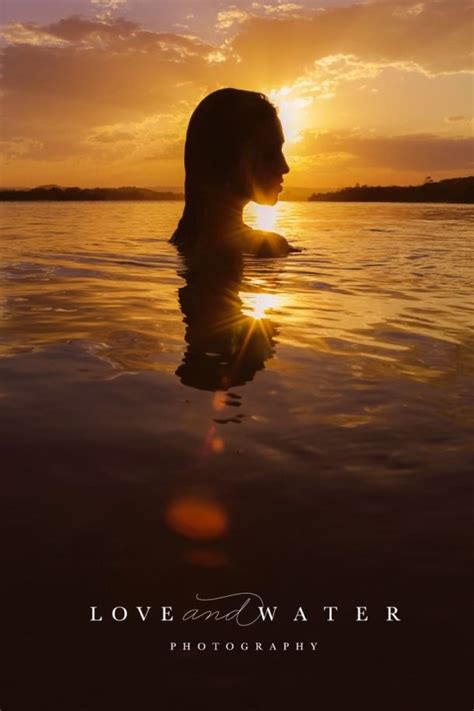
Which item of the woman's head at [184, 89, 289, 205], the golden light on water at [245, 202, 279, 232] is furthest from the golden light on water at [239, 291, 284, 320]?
the golden light on water at [245, 202, 279, 232]

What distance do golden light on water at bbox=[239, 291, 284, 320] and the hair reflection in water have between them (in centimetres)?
6

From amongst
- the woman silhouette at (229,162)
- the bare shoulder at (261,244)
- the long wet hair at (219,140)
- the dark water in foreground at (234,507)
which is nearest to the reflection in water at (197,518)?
the dark water in foreground at (234,507)

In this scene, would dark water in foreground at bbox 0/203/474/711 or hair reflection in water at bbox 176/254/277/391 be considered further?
hair reflection in water at bbox 176/254/277/391

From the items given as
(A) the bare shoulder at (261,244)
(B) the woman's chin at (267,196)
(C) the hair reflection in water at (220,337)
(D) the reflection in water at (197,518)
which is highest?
(B) the woman's chin at (267,196)

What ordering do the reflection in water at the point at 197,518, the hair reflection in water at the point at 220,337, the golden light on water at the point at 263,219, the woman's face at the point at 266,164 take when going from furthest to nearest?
the golden light on water at the point at 263,219 < the woman's face at the point at 266,164 < the hair reflection in water at the point at 220,337 < the reflection in water at the point at 197,518

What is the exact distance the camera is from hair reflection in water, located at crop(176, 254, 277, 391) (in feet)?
12.3

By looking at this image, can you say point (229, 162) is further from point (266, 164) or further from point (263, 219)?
point (263, 219)

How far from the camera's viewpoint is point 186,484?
236 centimetres

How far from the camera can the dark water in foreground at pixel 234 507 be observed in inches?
60.5

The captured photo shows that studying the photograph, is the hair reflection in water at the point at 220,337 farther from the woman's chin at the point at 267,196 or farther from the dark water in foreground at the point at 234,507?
the woman's chin at the point at 267,196

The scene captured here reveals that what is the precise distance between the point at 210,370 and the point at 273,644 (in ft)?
7.58

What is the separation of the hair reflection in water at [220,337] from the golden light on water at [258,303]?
6 cm

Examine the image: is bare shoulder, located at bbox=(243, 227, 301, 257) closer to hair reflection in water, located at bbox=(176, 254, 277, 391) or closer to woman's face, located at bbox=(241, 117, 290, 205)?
woman's face, located at bbox=(241, 117, 290, 205)

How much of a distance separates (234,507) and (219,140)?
8.54 m
